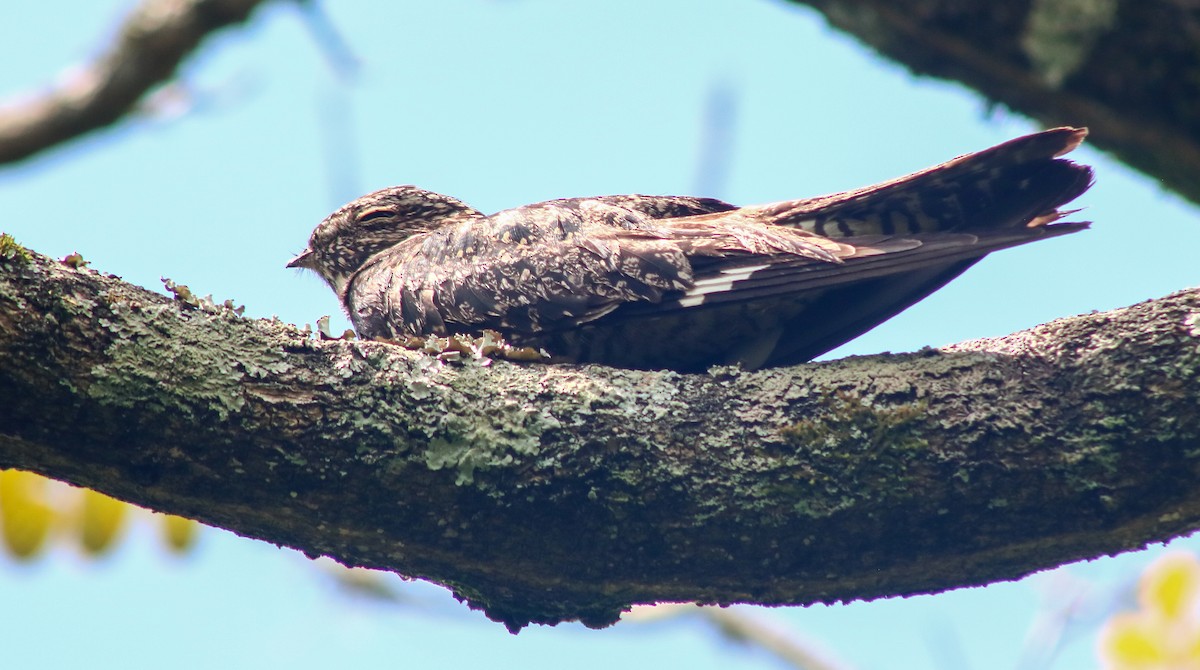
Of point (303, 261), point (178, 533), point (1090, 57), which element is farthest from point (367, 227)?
point (1090, 57)

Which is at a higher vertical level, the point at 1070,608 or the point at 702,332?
the point at 702,332

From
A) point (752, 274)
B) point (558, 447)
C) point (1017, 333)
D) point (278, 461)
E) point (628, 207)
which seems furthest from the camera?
point (628, 207)

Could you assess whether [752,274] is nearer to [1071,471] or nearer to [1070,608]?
[1071,471]

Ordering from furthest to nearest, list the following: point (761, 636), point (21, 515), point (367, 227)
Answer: point (761, 636)
point (367, 227)
point (21, 515)

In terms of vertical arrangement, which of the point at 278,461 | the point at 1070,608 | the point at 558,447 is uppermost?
the point at 278,461

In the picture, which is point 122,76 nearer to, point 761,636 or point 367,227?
point 367,227

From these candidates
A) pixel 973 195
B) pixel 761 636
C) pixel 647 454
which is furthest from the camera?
pixel 761 636

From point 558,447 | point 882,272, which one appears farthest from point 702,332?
point 558,447

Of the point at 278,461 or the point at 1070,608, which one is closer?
the point at 278,461

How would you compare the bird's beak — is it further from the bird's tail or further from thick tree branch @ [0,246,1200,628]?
the bird's tail
